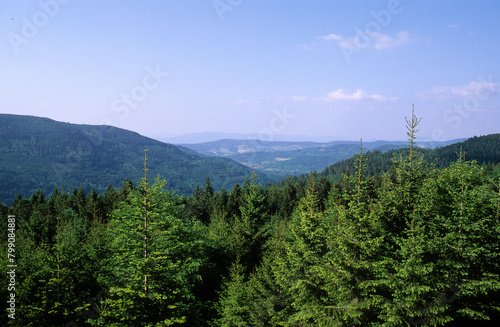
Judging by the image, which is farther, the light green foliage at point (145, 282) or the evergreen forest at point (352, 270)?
the light green foliage at point (145, 282)

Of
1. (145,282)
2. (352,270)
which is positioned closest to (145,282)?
(145,282)

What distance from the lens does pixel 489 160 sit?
195 m

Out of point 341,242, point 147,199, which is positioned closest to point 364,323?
point 341,242

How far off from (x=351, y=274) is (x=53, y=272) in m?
13.6

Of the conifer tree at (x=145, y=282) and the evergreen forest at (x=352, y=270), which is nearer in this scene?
the evergreen forest at (x=352, y=270)

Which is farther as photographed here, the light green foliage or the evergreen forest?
the light green foliage

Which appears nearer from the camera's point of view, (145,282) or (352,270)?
(352,270)

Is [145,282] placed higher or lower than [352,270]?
lower

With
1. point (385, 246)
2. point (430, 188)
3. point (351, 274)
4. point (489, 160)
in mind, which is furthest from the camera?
point (489, 160)

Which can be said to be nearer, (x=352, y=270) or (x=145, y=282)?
(x=352, y=270)

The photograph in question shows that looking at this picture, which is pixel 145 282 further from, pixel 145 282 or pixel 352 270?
pixel 352 270

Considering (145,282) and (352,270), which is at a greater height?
(352,270)

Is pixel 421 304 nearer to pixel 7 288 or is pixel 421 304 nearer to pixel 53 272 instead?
pixel 53 272

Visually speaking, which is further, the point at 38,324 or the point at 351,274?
the point at 38,324
